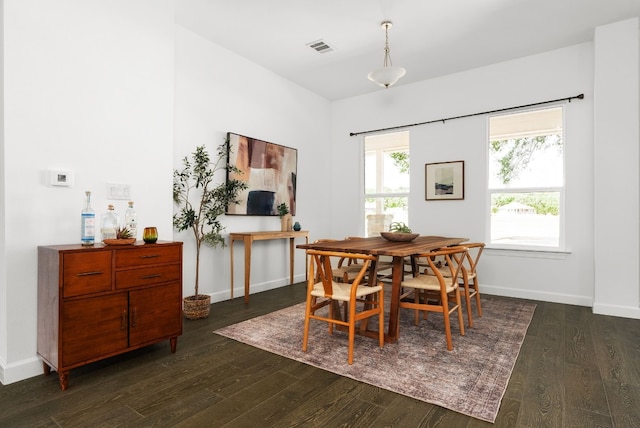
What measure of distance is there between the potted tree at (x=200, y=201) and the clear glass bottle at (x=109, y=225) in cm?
107

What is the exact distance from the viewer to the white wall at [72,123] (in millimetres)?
2289

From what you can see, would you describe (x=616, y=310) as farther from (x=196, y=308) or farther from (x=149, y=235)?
(x=149, y=235)

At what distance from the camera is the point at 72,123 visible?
2541mm

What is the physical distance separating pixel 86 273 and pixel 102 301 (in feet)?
0.69

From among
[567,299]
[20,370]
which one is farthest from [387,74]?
[20,370]

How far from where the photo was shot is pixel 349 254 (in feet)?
8.57

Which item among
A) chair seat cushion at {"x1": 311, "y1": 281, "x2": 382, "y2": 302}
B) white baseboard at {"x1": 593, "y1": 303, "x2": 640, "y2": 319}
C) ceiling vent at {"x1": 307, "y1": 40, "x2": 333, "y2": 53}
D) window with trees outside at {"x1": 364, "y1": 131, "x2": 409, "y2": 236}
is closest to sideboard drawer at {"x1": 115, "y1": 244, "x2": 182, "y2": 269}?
chair seat cushion at {"x1": 311, "y1": 281, "x2": 382, "y2": 302}

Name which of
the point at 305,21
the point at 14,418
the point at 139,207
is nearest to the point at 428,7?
the point at 305,21

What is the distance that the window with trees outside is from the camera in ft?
18.5

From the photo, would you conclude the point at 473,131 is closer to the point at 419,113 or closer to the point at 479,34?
the point at 419,113

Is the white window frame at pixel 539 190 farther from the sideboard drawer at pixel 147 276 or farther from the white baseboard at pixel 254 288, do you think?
the sideboard drawer at pixel 147 276

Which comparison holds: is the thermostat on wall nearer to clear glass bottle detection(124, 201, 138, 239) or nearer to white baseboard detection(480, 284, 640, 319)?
clear glass bottle detection(124, 201, 138, 239)

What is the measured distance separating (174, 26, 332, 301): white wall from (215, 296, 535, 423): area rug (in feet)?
3.55

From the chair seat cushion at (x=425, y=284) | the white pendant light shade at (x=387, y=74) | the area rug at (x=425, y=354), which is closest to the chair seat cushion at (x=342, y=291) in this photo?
the chair seat cushion at (x=425, y=284)
